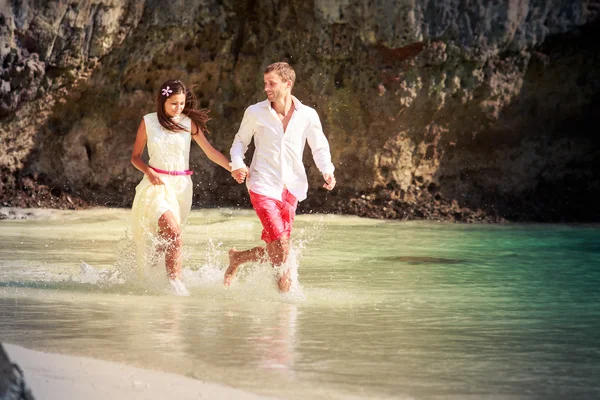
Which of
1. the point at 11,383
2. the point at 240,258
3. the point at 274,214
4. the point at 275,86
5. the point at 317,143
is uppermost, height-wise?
the point at 275,86

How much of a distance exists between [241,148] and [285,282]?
102cm

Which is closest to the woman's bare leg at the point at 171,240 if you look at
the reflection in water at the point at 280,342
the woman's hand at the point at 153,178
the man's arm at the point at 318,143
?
the woman's hand at the point at 153,178

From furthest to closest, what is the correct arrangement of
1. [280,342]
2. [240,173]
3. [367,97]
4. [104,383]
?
[367,97] → [240,173] → [280,342] → [104,383]

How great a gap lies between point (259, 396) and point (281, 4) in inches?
476

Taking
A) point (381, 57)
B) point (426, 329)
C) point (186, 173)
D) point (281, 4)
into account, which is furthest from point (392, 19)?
point (426, 329)

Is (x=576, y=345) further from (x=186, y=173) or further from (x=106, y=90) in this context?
(x=106, y=90)

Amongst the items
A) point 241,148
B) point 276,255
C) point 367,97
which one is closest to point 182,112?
point 241,148

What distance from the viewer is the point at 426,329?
696 cm

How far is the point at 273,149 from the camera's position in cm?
807

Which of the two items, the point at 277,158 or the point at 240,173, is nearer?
the point at 240,173

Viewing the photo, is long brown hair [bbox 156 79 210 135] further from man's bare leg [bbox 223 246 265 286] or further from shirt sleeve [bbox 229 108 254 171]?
man's bare leg [bbox 223 246 265 286]

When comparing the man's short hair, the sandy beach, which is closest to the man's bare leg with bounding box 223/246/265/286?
the man's short hair

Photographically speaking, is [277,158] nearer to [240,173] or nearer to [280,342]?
[240,173]

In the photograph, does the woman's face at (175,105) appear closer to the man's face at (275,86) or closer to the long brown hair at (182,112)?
the long brown hair at (182,112)
